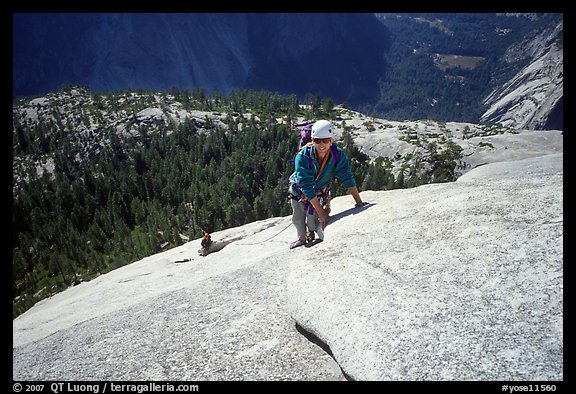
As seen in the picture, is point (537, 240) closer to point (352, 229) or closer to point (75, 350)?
point (352, 229)

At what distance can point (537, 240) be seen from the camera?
6152mm

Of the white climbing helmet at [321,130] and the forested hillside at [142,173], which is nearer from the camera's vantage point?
the white climbing helmet at [321,130]

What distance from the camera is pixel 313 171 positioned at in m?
9.04

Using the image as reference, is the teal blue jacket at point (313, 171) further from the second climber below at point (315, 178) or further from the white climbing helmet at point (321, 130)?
the white climbing helmet at point (321, 130)

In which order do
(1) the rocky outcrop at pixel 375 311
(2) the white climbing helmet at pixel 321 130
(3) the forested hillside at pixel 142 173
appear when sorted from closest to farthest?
(1) the rocky outcrop at pixel 375 311 < (2) the white climbing helmet at pixel 321 130 < (3) the forested hillside at pixel 142 173

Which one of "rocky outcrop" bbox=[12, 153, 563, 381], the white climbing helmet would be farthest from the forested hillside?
"rocky outcrop" bbox=[12, 153, 563, 381]

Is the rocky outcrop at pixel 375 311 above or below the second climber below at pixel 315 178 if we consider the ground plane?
below

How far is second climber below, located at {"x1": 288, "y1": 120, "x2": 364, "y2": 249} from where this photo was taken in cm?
873

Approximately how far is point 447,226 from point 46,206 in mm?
115656

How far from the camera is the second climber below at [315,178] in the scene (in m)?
8.73

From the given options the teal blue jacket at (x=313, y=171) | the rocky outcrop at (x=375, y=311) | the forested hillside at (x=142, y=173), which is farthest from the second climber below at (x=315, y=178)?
the forested hillside at (x=142, y=173)

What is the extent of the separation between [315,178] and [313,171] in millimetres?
314

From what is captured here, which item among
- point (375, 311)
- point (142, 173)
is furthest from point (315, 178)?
point (142, 173)

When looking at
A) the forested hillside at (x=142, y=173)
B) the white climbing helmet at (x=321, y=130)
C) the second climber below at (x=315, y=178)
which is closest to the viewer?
the white climbing helmet at (x=321, y=130)
